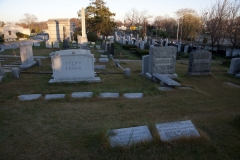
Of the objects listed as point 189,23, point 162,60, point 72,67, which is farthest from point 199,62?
point 189,23

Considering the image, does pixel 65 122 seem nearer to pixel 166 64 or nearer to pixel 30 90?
pixel 30 90

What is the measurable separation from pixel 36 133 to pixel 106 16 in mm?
38626

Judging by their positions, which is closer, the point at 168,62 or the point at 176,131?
the point at 176,131

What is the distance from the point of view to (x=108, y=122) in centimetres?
347

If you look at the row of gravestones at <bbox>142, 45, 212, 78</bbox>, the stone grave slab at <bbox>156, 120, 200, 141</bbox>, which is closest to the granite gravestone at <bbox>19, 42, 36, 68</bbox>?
the row of gravestones at <bbox>142, 45, 212, 78</bbox>

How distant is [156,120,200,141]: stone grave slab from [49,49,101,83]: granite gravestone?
460 centimetres

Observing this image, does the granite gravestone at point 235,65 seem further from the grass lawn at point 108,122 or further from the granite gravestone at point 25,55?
the granite gravestone at point 25,55

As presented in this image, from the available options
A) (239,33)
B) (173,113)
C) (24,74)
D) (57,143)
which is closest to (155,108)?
(173,113)

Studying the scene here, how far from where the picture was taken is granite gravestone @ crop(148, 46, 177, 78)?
746 centimetres

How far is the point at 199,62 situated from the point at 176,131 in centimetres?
636

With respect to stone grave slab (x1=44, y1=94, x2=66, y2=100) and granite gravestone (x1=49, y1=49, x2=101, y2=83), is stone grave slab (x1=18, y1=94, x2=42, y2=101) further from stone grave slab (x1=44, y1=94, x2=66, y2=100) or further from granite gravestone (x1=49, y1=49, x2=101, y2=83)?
granite gravestone (x1=49, y1=49, x2=101, y2=83)

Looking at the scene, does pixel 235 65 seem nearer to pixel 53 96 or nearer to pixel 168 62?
pixel 168 62

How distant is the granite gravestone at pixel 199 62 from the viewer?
8.06 m

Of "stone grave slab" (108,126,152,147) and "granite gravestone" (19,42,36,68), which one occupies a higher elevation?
"granite gravestone" (19,42,36,68)
